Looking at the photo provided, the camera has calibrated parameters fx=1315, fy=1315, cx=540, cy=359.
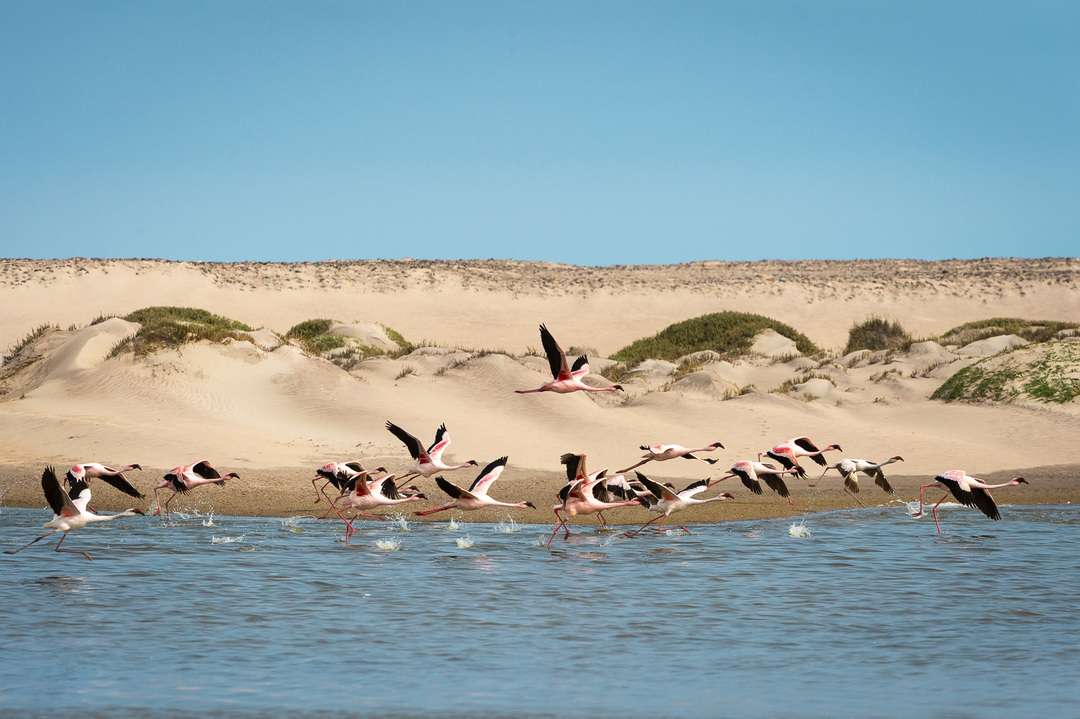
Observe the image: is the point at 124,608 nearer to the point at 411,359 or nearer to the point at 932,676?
the point at 932,676

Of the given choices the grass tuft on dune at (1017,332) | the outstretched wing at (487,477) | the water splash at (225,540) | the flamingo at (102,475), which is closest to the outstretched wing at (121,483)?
the flamingo at (102,475)

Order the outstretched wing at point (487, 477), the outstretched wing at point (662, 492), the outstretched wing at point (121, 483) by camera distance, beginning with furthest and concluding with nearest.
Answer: the outstretched wing at point (662, 492) < the outstretched wing at point (121, 483) < the outstretched wing at point (487, 477)

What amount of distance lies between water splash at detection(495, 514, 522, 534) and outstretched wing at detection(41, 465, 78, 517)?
5275 mm

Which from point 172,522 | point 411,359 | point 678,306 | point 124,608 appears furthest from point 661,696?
point 678,306

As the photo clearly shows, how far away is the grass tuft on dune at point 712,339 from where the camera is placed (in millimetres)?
39156

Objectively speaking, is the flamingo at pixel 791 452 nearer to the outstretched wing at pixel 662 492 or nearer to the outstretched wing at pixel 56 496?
the outstretched wing at pixel 662 492

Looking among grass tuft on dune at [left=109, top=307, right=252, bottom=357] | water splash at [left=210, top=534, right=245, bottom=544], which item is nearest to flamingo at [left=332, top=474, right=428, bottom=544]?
water splash at [left=210, top=534, right=245, bottom=544]

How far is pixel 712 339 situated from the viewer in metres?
40.4

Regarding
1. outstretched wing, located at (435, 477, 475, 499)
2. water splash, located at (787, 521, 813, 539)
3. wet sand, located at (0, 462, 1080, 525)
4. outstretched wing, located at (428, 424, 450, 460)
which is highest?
outstretched wing, located at (428, 424, 450, 460)

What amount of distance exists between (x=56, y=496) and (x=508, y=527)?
5.82 meters

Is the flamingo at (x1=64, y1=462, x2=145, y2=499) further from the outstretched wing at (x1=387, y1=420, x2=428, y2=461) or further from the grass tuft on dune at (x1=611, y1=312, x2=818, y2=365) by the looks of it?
the grass tuft on dune at (x1=611, y1=312, x2=818, y2=365)

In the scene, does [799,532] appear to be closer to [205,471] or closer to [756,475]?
[756,475]

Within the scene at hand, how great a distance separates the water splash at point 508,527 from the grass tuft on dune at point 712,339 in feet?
70.2

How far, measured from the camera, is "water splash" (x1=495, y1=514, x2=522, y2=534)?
53.4ft
